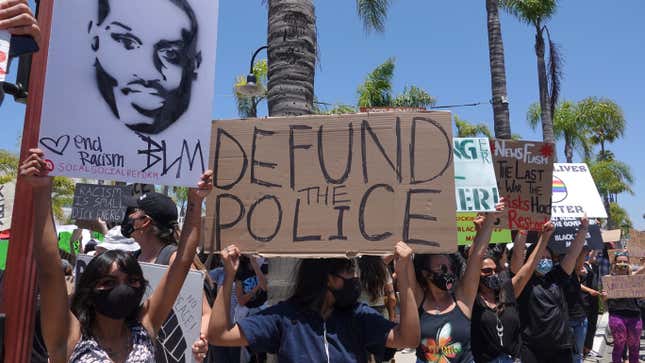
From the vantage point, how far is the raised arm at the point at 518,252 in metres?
4.85

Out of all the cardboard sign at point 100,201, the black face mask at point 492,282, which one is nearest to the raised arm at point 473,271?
the black face mask at point 492,282

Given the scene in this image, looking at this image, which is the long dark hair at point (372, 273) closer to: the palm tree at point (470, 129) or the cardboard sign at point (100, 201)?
the cardboard sign at point (100, 201)

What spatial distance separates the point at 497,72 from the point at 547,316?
7160 mm

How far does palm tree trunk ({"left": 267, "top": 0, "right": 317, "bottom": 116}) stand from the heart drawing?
83.3 inches

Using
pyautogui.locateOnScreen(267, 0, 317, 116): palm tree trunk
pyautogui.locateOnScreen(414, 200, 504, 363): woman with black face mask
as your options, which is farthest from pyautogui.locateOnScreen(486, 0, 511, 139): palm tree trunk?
pyautogui.locateOnScreen(414, 200, 504, 363): woman with black face mask

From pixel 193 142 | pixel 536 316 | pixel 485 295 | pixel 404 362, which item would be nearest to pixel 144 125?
pixel 193 142

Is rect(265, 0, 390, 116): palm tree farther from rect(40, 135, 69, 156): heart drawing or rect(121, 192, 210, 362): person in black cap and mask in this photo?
rect(40, 135, 69, 156): heart drawing

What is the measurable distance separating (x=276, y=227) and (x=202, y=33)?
1.08m

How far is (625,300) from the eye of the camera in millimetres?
8805

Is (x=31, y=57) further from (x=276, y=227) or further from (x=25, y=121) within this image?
(x=276, y=227)

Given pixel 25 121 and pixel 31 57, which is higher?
pixel 31 57

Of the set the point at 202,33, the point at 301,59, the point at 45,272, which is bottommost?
the point at 45,272

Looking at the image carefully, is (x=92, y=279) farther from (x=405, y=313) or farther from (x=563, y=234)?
(x=563, y=234)

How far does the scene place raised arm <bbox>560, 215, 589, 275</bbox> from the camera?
540 centimetres
